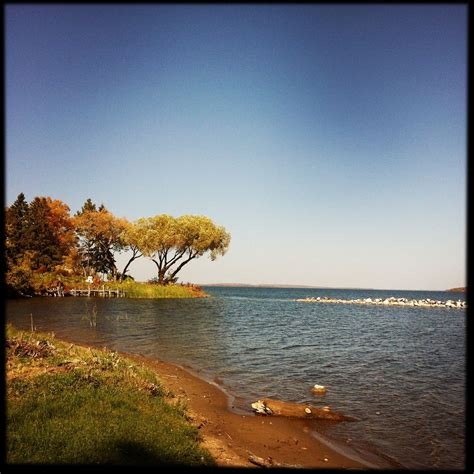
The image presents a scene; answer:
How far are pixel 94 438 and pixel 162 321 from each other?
2261 cm

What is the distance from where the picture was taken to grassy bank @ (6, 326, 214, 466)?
5.71 metres

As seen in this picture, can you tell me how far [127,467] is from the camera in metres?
5.27

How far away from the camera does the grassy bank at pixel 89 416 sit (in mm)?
5707

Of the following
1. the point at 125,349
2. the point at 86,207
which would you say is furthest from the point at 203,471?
the point at 86,207

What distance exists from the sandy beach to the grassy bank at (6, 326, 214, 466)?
0.63m

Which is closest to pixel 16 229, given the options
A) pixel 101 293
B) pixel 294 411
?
pixel 101 293

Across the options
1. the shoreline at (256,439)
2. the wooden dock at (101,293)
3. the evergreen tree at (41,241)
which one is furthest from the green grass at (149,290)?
the shoreline at (256,439)

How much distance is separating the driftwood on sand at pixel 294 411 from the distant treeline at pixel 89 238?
43310 millimetres

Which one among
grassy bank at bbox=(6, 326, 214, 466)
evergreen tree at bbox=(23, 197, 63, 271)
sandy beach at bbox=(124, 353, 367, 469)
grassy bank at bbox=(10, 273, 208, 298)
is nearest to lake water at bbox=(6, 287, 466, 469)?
sandy beach at bbox=(124, 353, 367, 469)

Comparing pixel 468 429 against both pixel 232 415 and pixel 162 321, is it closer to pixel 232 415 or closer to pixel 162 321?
pixel 232 415

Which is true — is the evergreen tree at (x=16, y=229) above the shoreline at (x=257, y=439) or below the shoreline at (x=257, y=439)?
above

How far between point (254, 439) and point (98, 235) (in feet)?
183

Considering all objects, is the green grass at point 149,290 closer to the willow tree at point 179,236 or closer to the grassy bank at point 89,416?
the willow tree at point 179,236

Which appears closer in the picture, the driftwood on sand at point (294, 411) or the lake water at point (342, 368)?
the lake water at point (342, 368)
